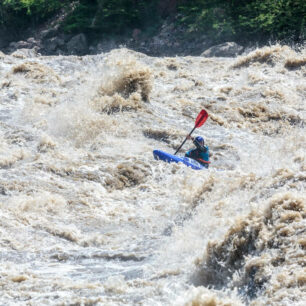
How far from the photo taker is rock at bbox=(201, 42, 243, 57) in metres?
22.4

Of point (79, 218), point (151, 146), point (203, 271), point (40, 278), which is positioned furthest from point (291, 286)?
point (151, 146)

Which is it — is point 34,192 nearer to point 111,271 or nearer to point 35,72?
point 111,271

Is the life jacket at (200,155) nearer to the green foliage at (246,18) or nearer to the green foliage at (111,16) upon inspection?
the green foliage at (246,18)

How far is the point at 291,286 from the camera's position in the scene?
4.65m

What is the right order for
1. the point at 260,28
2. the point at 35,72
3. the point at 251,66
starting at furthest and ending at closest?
the point at 260,28, the point at 251,66, the point at 35,72

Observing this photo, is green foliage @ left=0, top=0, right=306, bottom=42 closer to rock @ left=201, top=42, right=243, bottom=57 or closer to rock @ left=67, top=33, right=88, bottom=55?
rock @ left=67, top=33, right=88, bottom=55

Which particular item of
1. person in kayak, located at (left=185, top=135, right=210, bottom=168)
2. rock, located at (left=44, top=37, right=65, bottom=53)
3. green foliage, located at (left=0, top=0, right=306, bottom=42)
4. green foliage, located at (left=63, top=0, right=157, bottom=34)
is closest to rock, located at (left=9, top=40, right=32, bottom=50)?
rock, located at (left=44, top=37, right=65, bottom=53)

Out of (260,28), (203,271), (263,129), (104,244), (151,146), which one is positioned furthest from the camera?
(260,28)

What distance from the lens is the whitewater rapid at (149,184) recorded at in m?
5.37

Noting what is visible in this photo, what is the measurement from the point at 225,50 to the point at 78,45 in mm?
7511

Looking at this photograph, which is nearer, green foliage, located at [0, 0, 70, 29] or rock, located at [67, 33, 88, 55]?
rock, located at [67, 33, 88, 55]

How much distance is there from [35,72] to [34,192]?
24.9 ft

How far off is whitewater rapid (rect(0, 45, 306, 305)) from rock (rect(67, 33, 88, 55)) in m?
9.18

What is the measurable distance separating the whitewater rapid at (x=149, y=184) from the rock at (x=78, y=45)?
9.18 meters
